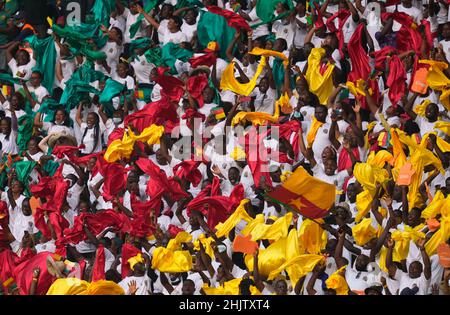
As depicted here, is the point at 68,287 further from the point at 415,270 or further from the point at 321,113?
the point at 415,270

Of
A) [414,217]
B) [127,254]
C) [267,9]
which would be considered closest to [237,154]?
[127,254]

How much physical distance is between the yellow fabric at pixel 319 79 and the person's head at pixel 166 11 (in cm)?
147

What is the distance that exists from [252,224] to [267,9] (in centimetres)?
206

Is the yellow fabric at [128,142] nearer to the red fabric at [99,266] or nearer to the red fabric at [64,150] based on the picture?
the red fabric at [64,150]

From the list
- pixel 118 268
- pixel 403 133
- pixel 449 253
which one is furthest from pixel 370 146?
pixel 118 268

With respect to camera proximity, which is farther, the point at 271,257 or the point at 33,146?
the point at 33,146

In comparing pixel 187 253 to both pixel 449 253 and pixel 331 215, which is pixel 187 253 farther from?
pixel 449 253

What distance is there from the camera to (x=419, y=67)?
43.1ft

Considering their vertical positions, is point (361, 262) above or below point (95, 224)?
above

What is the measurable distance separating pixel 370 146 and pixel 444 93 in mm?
758

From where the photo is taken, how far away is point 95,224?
43.7 feet

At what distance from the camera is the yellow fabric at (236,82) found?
13.5 meters

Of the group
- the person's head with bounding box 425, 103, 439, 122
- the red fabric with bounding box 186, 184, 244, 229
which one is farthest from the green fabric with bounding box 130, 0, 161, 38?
the person's head with bounding box 425, 103, 439, 122

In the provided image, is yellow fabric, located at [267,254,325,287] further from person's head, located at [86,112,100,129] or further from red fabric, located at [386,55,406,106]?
person's head, located at [86,112,100,129]
